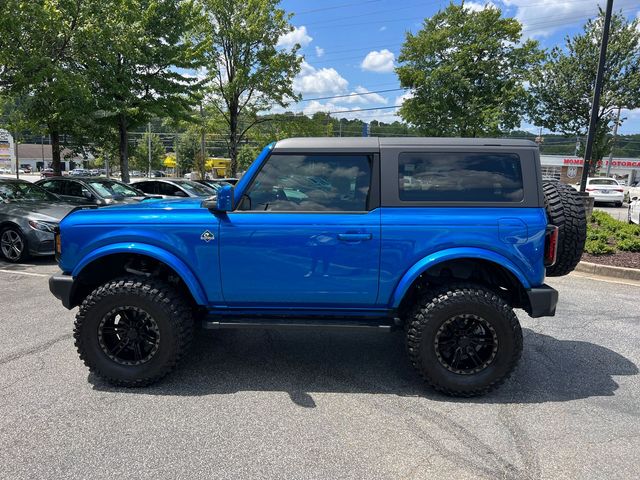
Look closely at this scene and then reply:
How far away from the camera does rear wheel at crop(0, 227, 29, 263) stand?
7504 mm

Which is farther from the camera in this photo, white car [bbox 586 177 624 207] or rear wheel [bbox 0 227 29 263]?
white car [bbox 586 177 624 207]

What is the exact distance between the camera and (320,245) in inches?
127

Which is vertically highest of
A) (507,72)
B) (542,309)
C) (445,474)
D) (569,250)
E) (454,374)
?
(507,72)

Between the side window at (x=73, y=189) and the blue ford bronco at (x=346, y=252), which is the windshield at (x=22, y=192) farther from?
the blue ford bronco at (x=346, y=252)

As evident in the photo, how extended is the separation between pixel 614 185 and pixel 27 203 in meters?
25.3

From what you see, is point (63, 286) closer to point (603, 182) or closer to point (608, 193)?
point (608, 193)

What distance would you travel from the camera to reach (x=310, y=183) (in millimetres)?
3396

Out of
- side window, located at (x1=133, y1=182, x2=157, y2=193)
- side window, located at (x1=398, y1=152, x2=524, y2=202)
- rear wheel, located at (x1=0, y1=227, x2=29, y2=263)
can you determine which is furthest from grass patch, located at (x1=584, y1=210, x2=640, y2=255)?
side window, located at (x1=133, y1=182, x2=157, y2=193)

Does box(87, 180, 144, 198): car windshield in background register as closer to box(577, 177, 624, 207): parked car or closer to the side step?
the side step

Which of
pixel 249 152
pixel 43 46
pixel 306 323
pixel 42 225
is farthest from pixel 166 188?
pixel 249 152

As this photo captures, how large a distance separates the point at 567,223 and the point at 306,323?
90.0 inches

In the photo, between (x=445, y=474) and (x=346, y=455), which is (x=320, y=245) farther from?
(x=445, y=474)

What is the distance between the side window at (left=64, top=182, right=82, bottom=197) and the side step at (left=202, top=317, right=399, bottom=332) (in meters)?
8.72

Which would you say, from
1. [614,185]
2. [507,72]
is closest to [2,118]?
[507,72]
